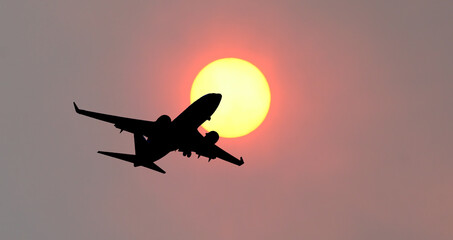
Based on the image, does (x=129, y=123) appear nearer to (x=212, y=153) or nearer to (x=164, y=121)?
(x=164, y=121)

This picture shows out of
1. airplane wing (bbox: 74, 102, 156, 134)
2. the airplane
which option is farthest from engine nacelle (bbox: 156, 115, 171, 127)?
airplane wing (bbox: 74, 102, 156, 134)

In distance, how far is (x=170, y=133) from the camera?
9950 cm

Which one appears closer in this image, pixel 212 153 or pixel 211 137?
pixel 211 137

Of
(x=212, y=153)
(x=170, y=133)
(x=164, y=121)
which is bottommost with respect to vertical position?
(x=170, y=133)

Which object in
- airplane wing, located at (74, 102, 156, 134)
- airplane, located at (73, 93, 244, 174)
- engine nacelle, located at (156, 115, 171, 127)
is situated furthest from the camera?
airplane wing, located at (74, 102, 156, 134)

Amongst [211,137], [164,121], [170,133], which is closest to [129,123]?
[164,121]

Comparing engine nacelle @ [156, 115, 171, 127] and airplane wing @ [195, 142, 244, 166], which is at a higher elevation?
airplane wing @ [195, 142, 244, 166]

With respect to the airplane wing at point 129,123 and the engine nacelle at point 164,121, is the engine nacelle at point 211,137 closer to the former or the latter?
the engine nacelle at point 164,121

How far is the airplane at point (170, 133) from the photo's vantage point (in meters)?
96.8

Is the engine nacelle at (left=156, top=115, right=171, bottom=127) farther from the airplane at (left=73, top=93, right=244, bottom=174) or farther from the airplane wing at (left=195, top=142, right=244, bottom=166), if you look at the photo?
the airplane wing at (left=195, top=142, right=244, bottom=166)

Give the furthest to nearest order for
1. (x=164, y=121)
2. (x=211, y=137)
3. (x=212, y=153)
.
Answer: (x=212, y=153), (x=211, y=137), (x=164, y=121)

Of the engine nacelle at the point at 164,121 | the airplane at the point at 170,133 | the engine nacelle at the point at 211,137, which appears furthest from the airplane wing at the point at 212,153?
the engine nacelle at the point at 164,121

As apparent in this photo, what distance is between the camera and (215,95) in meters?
98.0

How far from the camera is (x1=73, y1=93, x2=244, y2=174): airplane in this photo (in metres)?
96.8
